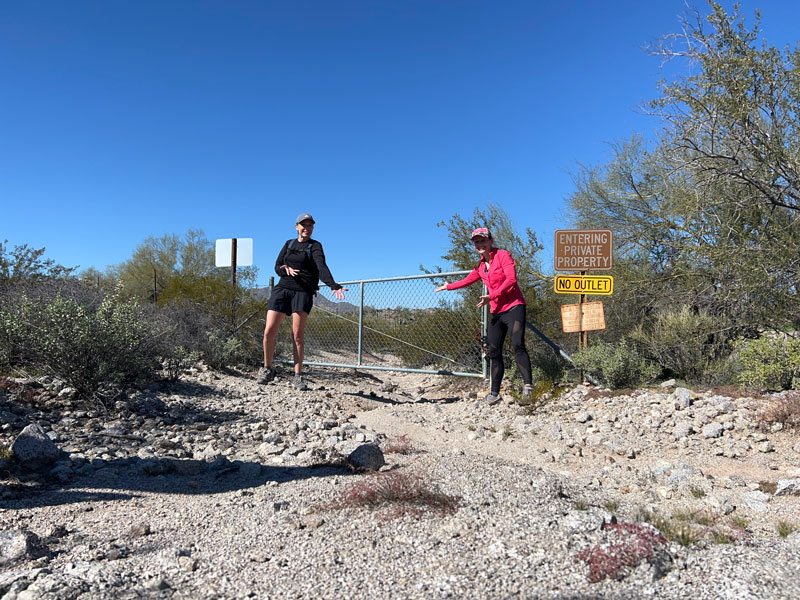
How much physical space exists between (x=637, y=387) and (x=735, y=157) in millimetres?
2665

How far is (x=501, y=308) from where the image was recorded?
6516 mm

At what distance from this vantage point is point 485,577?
7.14 ft

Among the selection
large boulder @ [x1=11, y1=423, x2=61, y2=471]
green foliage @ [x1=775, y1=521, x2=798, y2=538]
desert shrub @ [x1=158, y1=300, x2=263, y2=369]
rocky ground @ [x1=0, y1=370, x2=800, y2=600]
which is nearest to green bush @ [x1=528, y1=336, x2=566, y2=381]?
rocky ground @ [x1=0, y1=370, x2=800, y2=600]

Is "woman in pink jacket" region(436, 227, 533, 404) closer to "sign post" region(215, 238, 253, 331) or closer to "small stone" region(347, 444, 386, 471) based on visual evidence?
"small stone" region(347, 444, 386, 471)

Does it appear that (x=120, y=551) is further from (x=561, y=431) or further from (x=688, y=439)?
(x=688, y=439)

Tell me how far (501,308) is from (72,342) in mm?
4354

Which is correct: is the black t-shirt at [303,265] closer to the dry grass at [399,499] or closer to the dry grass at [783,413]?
the dry grass at [399,499]

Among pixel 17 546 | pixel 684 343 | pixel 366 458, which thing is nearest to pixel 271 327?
pixel 366 458

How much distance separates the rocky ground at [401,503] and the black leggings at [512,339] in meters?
0.51

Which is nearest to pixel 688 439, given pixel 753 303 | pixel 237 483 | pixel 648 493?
pixel 648 493

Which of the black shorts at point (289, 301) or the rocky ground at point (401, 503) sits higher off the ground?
the black shorts at point (289, 301)

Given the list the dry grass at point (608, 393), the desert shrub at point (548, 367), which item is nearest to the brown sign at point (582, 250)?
the desert shrub at point (548, 367)

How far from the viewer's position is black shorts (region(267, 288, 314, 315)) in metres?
7.08

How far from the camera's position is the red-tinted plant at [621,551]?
2166 mm
